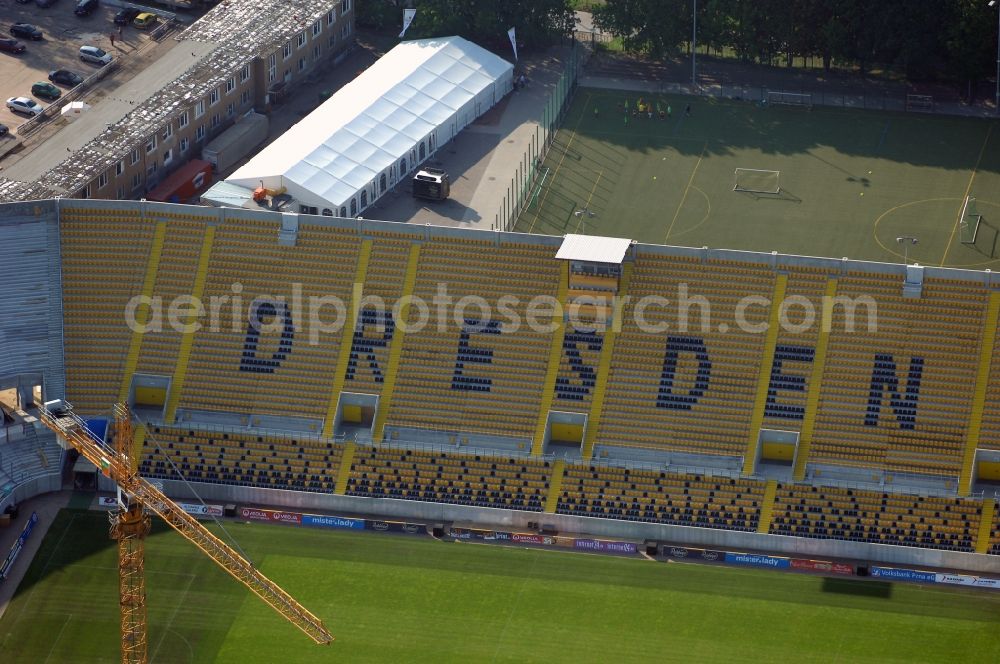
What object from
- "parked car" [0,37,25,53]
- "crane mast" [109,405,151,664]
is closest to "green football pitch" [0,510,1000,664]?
"crane mast" [109,405,151,664]

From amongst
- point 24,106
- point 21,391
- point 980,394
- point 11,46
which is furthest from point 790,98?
point 21,391

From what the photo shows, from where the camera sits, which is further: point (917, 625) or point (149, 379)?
point (149, 379)

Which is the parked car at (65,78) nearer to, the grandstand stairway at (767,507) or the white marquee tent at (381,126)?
the white marquee tent at (381,126)

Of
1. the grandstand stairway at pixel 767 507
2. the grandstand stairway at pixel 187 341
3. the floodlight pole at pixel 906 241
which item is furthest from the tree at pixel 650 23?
the grandstand stairway at pixel 767 507

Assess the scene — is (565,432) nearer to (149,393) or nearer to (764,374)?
(764,374)

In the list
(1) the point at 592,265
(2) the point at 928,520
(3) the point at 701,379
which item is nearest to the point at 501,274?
(1) the point at 592,265

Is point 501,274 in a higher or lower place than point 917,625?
higher

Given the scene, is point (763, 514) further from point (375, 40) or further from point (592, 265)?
point (375, 40)

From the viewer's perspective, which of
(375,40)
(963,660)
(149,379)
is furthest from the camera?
(375,40)
